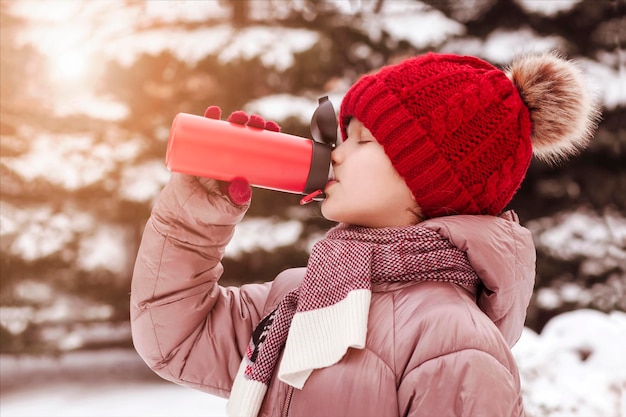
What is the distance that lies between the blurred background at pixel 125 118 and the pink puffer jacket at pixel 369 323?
1.31 m

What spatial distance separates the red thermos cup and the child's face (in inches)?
1.1

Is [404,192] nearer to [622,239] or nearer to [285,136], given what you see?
[285,136]

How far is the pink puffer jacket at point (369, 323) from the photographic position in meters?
0.69

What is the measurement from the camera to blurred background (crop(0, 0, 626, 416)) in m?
2.24

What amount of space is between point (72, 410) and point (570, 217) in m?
2.15

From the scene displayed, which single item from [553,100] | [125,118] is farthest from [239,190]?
[125,118]

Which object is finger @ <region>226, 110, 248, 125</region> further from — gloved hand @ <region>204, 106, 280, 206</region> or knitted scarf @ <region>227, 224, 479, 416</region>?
knitted scarf @ <region>227, 224, 479, 416</region>

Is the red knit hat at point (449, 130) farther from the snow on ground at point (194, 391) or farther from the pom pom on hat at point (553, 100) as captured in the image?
the snow on ground at point (194, 391)

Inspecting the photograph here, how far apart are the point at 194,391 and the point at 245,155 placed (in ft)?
5.06

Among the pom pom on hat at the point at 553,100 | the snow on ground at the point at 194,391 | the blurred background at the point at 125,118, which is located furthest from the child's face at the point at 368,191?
the blurred background at the point at 125,118

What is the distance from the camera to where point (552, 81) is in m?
0.94

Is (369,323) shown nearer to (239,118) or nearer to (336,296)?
(336,296)

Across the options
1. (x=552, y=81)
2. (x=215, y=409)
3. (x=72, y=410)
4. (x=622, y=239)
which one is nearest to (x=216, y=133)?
(x=552, y=81)

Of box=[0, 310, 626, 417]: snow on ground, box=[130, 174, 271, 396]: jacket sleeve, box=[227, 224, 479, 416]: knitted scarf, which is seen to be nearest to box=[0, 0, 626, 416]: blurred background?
box=[0, 310, 626, 417]: snow on ground
